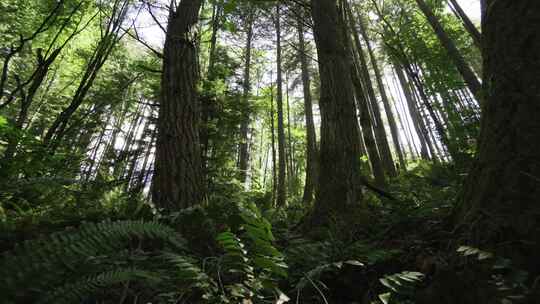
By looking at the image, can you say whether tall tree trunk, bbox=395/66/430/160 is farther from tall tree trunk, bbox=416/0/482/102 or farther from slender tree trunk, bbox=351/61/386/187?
slender tree trunk, bbox=351/61/386/187

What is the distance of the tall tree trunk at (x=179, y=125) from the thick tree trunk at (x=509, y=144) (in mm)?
2396

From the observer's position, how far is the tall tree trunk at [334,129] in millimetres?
2908

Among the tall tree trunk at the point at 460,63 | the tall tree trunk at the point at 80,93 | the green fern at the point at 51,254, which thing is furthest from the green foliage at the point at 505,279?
the tall tree trunk at the point at 460,63

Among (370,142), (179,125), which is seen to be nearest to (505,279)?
(179,125)

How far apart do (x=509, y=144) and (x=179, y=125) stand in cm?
287

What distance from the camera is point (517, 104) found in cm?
141

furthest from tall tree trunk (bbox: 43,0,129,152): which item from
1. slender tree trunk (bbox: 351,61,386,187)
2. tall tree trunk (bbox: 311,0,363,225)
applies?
slender tree trunk (bbox: 351,61,386,187)

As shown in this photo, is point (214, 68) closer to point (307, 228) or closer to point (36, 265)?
point (307, 228)

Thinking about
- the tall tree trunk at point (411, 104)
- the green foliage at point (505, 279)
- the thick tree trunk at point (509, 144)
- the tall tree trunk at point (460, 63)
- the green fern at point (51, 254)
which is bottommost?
the green foliage at point (505, 279)

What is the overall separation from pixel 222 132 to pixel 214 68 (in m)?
1.80

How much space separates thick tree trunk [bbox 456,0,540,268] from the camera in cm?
119

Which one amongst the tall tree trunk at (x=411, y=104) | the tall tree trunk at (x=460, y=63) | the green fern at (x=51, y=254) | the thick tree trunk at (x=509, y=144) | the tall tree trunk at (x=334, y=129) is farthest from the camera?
the tall tree trunk at (x=411, y=104)

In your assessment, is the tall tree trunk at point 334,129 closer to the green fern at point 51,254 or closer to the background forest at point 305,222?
the background forest at point 305,222

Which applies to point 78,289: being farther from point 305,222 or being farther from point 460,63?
point 460,63
